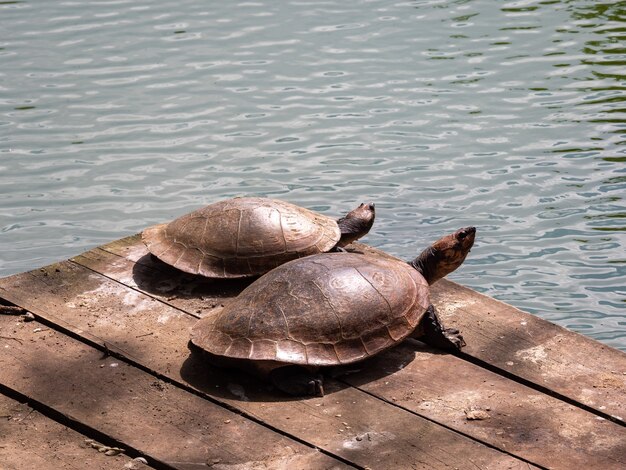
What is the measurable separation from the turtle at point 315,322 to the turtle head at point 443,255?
1.20 feet

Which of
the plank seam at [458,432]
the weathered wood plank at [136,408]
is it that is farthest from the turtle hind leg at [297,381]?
the weathered wood plank at [136,408]

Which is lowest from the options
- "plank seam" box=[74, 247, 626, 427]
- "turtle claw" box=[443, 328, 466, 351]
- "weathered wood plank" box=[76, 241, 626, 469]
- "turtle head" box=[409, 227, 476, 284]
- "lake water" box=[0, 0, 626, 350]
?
"lake water" box=[0, 0, 626, 350]

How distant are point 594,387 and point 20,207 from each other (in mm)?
5600

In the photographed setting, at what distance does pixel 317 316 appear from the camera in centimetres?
471

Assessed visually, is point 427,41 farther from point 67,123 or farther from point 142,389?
point 142,389

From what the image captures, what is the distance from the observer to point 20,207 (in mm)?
8852

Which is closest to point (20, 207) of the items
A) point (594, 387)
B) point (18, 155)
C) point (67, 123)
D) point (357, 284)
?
point (18, 155)

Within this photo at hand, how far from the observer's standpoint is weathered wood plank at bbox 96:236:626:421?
465 centimetres

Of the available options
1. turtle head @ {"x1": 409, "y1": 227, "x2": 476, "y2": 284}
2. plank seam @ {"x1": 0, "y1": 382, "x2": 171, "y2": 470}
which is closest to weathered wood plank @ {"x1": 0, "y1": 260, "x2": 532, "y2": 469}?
plank seam @ {"x1": 0, "y1": 382, "x2": 171, "y2": 470}

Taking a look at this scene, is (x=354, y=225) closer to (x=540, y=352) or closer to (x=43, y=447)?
(x=540, y=352)

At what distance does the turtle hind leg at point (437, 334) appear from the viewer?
4.91 metres

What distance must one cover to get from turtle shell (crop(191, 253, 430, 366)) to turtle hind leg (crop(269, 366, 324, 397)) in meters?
0.07

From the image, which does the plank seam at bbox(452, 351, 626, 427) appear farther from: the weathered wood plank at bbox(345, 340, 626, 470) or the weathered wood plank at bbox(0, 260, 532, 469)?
the weathered wood plank at bbox(0, 260, 532, 469)

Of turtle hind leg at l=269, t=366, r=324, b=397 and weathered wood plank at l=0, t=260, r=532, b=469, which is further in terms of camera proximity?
turtle hind leg at l=269, t=366, r=324, b=397
